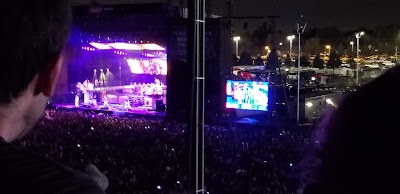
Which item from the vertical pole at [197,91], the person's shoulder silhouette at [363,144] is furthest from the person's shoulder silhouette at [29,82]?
the vertical pole at [197,91]

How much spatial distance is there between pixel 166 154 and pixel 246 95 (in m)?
10.7

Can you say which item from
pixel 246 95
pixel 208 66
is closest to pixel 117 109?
pixel 208 66

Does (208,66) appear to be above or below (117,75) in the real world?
above

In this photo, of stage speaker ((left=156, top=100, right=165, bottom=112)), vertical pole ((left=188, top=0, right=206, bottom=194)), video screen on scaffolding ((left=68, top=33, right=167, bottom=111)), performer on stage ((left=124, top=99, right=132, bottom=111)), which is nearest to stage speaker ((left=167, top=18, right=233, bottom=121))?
stage speaker ((left=156, top=100, right=165, bottom=112))

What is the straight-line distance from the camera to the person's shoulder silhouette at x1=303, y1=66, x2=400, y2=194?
0.90 metres

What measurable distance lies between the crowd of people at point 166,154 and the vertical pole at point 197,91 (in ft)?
1.87

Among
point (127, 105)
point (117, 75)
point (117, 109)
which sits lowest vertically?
point (117, 109)

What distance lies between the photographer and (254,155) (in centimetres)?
979

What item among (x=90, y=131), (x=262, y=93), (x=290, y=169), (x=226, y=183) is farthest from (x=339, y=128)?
(x=262, y=93)

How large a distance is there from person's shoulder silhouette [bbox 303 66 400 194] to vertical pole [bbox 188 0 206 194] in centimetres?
505

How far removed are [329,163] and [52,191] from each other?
21.7 inches

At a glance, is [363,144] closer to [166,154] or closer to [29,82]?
[29,82]

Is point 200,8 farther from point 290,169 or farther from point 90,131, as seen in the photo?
point 90,131

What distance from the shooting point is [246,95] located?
811 inches
